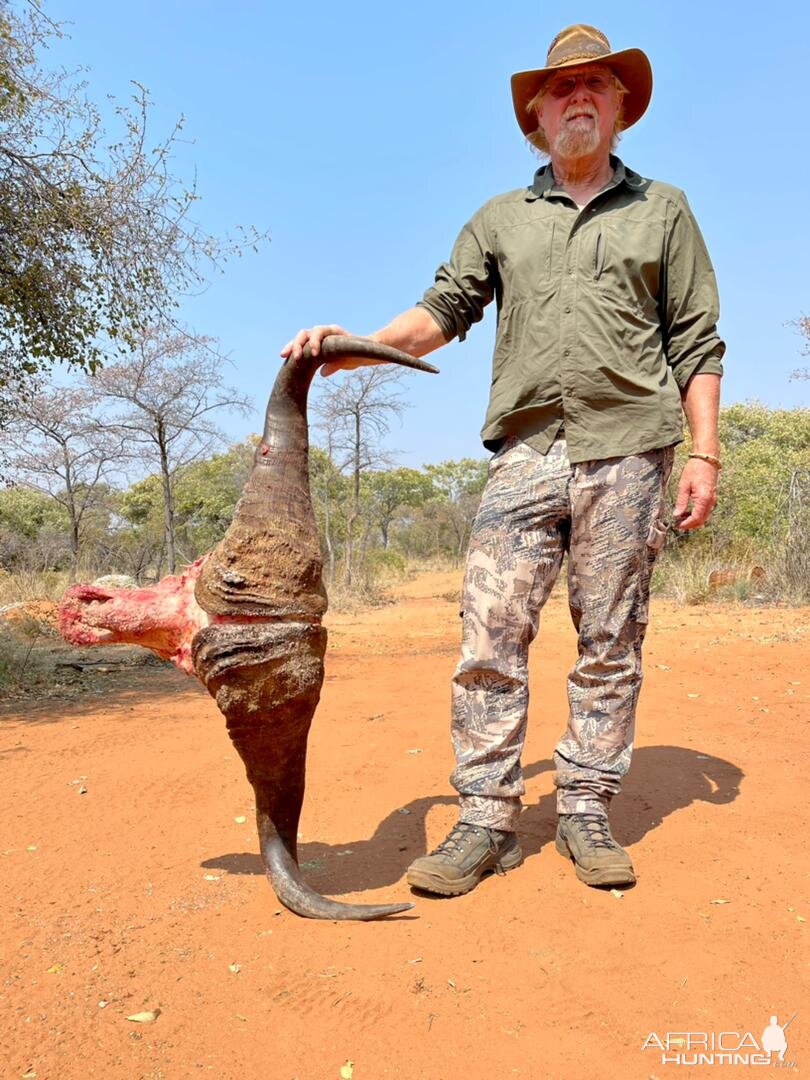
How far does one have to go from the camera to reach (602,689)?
267cm

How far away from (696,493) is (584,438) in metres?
0.43

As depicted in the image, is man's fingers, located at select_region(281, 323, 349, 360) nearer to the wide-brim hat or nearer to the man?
the man

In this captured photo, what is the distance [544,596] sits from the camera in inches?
105

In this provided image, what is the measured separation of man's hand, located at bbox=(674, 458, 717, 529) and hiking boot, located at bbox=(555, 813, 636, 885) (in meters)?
1.03

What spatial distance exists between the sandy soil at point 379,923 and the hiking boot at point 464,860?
7 cm

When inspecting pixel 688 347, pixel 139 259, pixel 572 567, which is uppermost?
pixel 139 259

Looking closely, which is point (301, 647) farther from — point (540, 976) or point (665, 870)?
point (665, 870)

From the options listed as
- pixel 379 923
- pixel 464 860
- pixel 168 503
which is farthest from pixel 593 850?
pixel 168 503

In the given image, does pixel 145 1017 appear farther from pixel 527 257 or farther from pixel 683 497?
pixel 527 257

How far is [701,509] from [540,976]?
4.94 ft

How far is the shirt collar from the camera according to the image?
2.67m

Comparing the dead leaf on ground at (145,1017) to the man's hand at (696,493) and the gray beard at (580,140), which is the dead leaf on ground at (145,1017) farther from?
the gray beard at (580,140)

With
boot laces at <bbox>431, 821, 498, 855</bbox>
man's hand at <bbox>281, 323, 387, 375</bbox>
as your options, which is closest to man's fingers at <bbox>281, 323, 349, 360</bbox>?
man's hand at <bbox>281, 323, 387, 375</bbox>

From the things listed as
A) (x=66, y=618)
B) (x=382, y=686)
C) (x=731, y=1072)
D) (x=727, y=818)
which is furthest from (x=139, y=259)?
(x=731, y=1072)
